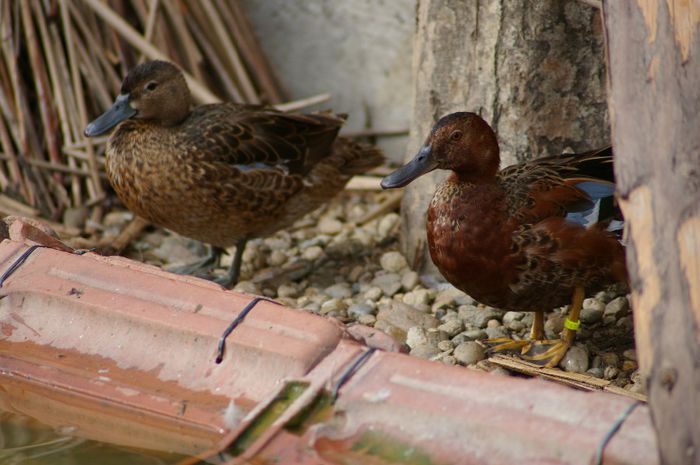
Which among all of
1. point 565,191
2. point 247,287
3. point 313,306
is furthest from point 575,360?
point 247,287

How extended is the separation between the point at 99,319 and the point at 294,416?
743mm

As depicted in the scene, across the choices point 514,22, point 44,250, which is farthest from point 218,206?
point 514,22

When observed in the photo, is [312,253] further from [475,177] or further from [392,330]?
[475,177]

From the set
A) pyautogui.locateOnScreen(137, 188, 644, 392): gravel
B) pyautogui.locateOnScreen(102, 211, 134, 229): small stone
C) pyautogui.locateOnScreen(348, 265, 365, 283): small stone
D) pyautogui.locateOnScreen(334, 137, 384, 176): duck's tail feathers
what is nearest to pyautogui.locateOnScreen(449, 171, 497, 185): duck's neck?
pyautogui.locateOnScreen(137, 188, 644, 392): gravel

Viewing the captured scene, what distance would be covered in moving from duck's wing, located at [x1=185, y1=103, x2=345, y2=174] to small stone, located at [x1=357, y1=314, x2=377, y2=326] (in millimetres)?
805

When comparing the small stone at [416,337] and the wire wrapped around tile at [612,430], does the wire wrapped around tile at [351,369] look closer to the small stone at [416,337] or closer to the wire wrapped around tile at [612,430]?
the wire wrapped around tile at [612,430]

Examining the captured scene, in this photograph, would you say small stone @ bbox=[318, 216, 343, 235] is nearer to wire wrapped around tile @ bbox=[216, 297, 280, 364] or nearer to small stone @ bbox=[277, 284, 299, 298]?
small stone @ bbox=[277, 284, 299, 298]

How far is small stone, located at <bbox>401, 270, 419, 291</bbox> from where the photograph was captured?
4.23m

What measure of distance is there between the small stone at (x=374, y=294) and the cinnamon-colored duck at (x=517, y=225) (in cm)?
78

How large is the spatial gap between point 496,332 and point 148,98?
171 cm

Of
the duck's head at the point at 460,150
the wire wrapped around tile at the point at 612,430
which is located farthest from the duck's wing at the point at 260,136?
the wire wrapped around tile at the point at 612,430

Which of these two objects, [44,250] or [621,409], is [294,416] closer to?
[621,409]

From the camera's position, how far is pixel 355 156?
15.5 ft

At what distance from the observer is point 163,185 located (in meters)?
4.17
